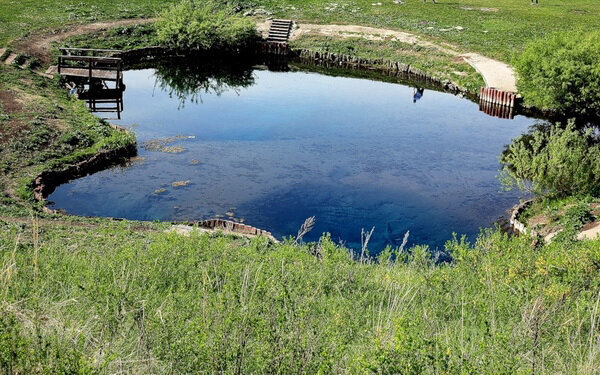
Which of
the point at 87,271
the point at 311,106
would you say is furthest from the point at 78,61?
the point at 87,271

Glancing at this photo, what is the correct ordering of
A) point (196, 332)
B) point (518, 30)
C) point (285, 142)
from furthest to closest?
1. point (518, 30)
2. point (285, 142)
3. point (196, 332)

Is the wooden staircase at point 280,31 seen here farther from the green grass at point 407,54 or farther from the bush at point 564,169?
the bush at point 564,169

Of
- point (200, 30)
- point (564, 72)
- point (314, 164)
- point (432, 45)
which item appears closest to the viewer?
point (314, 164)

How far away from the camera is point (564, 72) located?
101ft

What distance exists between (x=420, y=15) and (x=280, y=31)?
11058 millimetres

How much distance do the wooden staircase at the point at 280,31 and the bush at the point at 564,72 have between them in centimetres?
2002

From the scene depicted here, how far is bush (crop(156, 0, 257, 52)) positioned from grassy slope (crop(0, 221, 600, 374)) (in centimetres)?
3444

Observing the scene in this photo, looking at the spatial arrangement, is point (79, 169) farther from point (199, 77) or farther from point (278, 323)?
point (278, 323)

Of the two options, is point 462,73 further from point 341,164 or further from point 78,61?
point 78,61

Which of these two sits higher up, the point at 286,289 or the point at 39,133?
the point at 286,289

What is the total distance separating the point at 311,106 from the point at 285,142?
6539 millimetres

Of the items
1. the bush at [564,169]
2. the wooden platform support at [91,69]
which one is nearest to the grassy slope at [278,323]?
the bush at [564,169]

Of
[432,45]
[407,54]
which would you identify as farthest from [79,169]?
[432,45]

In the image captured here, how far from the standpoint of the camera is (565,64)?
30.8 m
